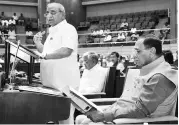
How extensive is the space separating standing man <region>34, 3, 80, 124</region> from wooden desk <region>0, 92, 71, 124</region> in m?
0.85

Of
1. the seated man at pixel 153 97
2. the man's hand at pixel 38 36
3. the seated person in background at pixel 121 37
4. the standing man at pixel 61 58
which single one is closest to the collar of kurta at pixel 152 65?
the seated man at pixel 153 97

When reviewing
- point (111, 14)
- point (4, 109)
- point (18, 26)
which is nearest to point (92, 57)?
point (4, 109)

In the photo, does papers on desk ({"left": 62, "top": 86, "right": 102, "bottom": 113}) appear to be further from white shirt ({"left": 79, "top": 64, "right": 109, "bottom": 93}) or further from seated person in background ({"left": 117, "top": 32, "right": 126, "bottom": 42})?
seated person in background ({"left": 117, "top": 32, "right": 126, "bottom": 42})

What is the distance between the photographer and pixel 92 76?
3.53 m

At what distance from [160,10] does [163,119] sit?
14.7 m

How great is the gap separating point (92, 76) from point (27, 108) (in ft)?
6.54

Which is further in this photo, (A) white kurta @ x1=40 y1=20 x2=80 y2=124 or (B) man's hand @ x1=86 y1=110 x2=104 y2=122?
(A) white kurta @ x1=40 y1=20 x2=80 y2=124

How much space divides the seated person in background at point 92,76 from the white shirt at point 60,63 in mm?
907

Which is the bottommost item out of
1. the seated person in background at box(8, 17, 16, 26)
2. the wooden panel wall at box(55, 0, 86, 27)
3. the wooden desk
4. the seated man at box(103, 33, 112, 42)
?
the wooden desk

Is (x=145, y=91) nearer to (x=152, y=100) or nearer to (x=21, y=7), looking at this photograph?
(x=152, y=100)

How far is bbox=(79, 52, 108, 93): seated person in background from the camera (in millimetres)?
3463

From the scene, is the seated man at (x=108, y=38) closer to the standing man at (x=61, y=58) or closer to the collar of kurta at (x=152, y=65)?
the standing man at (x=61, y=58)

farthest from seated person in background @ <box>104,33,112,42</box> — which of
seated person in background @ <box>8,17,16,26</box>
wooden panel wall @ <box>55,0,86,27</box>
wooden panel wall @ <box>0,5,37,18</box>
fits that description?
wooden panel wall @ <box>0,5,37,18</box>

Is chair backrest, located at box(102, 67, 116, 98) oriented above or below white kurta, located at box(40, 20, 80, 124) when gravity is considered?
below
